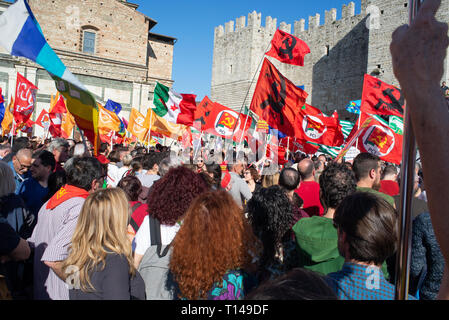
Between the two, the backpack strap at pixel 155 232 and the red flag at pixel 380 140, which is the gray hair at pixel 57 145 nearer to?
the backpack strap at pixel 155 232

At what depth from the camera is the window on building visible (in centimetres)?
2847

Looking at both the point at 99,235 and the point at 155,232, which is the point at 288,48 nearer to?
the point at 155,232

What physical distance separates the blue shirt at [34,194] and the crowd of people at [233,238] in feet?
2.75

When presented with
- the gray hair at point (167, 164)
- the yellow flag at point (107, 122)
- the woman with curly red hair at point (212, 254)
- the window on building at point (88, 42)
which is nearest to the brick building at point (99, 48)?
the window on building at point (88, 42)

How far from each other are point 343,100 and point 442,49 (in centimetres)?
3082

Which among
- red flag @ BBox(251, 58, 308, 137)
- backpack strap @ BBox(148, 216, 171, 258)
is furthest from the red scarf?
red flag @ BBox(251, 58, 308, 137)

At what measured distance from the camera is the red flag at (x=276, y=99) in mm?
6566

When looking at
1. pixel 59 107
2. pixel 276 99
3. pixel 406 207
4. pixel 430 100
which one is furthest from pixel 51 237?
pixel 59 107

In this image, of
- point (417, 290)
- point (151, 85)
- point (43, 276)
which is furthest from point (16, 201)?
point (151, 85)

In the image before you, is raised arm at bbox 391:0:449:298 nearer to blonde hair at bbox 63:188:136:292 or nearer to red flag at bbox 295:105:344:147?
blonde hair at bbox 63:188:136:292

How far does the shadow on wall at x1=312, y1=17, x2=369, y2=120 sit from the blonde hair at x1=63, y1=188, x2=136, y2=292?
1108 inches

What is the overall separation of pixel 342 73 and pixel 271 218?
99.1ft

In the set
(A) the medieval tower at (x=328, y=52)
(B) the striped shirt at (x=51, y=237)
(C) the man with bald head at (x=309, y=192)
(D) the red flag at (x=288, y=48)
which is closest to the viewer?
(B) the striped shirt at (x=51, y=237)

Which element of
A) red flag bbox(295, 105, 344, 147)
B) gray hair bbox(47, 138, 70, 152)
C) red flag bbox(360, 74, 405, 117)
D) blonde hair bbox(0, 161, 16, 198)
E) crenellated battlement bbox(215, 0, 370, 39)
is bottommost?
blonde hair bbox(0, 161, 16, 198)
